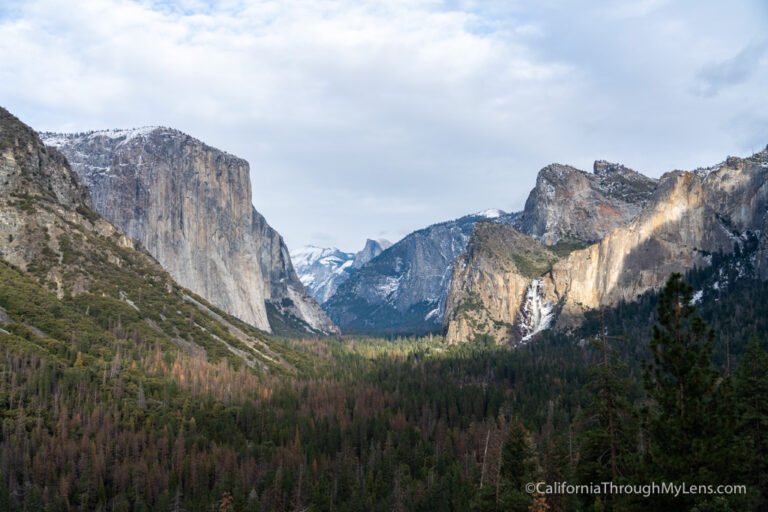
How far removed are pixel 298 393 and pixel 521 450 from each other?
109 metres

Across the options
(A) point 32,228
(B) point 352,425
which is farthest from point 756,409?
(A) point 32,228

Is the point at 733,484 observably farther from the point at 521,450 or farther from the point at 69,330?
the point at 69,330

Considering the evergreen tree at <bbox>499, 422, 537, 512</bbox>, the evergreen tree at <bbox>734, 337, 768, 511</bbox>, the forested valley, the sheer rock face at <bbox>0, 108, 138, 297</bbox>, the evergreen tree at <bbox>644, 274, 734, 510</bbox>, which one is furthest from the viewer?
the sheer rock face at <bbox>0, 108, 138, 297</bbox>

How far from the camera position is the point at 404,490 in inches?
3780

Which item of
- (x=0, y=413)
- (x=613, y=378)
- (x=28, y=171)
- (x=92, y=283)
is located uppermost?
(x=28, y=171)

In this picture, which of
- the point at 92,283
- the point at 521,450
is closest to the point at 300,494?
the point at 521,450

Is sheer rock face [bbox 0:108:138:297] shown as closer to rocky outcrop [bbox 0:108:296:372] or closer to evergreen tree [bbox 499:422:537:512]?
rocky outcrop [bbox 0:108:296:372]

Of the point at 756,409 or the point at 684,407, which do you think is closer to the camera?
the point at 684,407

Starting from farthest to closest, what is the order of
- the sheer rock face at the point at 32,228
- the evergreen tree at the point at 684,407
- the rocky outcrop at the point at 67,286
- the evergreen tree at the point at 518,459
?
1. the sheer rock face at the point at 32,228
2. the rocky outcrop at the point at 67,286
3. the evergreen tree at the point at 518,459
4. the evergreen tree at the point at 684,407

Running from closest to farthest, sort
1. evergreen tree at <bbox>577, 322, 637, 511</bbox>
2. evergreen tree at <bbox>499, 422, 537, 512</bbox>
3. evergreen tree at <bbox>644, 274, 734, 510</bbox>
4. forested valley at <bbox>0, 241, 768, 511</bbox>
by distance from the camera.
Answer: evergreen tree at <bbox>644, 274, 734, 510</bbox>, forested valley at <bbox>0, 241, 768, 511</bbox>, evergreen tree at <bbox>577, 322, 637, 511</bbox>, evergreen tree at <bbox>499, 422, 537, 512</bbox>

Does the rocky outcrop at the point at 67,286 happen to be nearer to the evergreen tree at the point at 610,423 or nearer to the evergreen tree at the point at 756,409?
the evergreen tree at the point at 610,423

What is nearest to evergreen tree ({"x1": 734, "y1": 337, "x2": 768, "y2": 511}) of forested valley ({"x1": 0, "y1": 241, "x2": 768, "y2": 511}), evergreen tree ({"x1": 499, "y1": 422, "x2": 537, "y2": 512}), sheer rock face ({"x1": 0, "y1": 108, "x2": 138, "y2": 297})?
forested valley ({"x1": 0, "y1": 241, "x2": 768, "y2": 511})

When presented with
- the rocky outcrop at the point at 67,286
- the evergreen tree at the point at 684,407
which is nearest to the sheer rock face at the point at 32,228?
the rocky outcrop at the point at 67,286

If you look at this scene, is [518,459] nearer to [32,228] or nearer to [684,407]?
[684,407]
